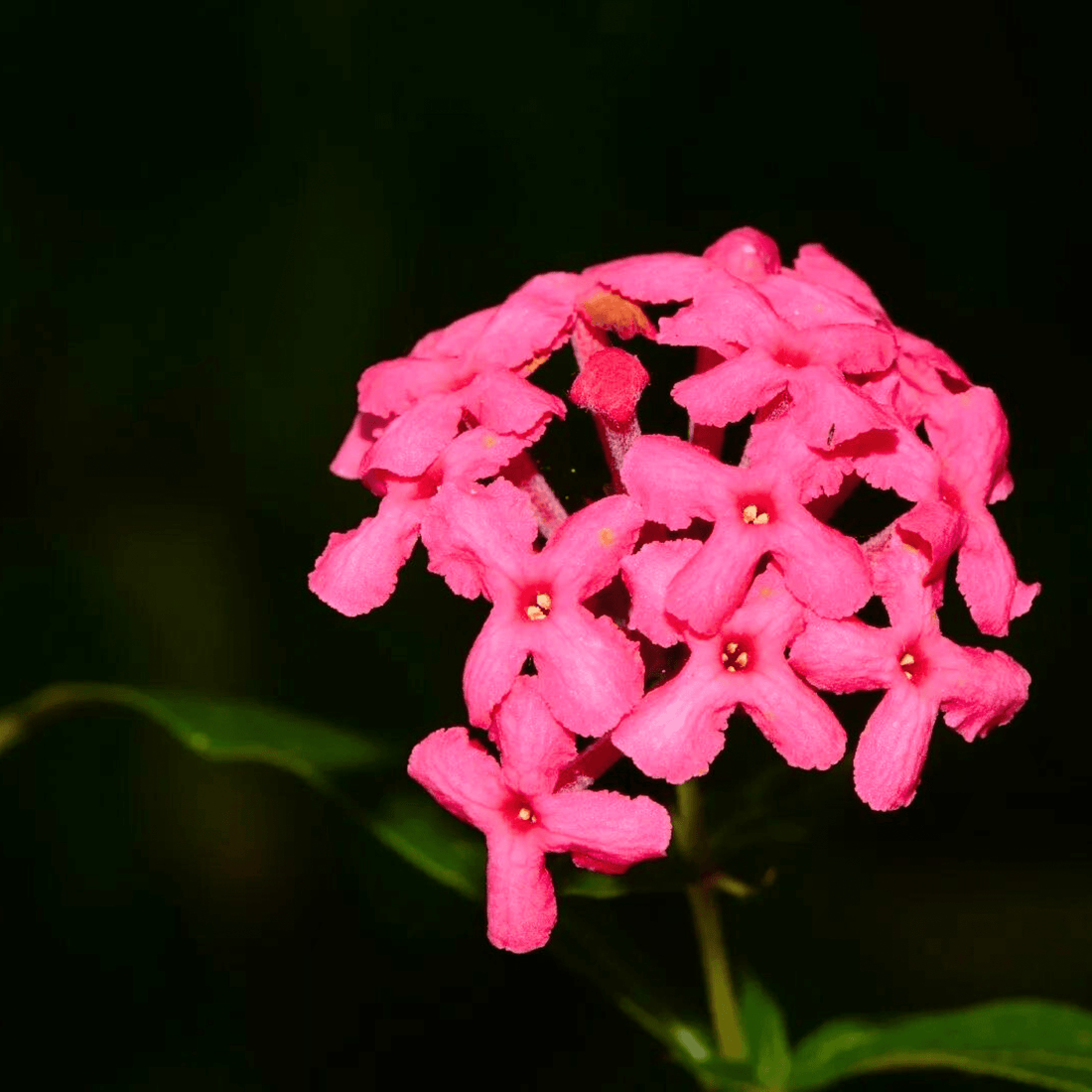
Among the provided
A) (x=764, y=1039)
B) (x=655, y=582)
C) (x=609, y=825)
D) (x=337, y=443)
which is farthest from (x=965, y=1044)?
(x=337, y=443)

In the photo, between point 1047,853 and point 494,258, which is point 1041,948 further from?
point 494,258

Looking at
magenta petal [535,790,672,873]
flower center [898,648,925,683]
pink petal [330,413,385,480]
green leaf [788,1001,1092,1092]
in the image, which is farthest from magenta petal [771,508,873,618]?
green leaf [788,1001,1092,1092]

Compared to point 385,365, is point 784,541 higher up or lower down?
lower down

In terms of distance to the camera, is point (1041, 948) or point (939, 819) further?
point (1041, 948)

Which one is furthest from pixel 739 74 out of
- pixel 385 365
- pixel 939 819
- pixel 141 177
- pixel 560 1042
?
pixel 560 1042

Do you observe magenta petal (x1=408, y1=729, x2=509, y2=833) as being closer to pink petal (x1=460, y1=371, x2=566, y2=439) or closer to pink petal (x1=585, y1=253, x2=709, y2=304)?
pink petal (x1=460, y1=371, x2=566, y2=439)

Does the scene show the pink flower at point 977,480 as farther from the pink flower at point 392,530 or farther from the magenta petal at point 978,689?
the pink flower at point 392,530
